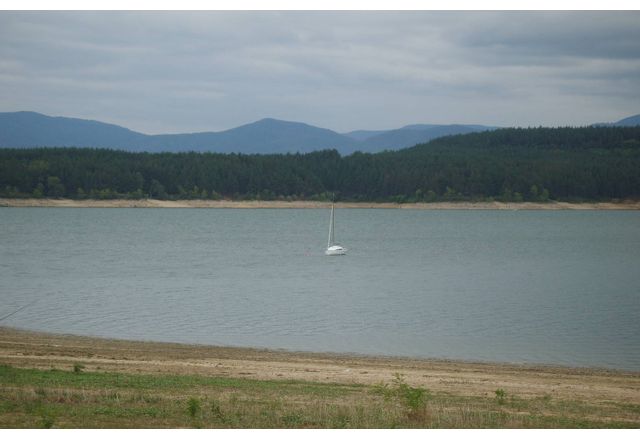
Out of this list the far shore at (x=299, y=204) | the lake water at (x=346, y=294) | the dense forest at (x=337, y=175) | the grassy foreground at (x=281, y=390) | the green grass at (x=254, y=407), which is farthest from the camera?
the far shore at (x=299, y=204)

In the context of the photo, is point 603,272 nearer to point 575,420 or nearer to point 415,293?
point 415,293

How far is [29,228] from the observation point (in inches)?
3634

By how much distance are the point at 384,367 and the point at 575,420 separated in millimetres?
7698

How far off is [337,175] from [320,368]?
456ft

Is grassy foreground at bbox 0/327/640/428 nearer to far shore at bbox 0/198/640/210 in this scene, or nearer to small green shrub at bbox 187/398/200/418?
small green shrub at bbox 187/398/200/418

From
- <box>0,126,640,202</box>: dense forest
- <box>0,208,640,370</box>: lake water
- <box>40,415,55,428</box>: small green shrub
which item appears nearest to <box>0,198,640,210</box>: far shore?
<box>0,126,640,202</box>: dense forest

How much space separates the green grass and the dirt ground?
1.46m

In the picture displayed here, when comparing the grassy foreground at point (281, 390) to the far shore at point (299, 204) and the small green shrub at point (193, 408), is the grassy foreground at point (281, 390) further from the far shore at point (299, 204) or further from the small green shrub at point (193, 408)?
the far shore at point (299, 204)

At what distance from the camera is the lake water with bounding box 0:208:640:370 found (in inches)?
1033

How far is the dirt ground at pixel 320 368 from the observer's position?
17344 mm

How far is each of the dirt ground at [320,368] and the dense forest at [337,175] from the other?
11984 centimetres

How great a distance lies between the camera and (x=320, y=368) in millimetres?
19562

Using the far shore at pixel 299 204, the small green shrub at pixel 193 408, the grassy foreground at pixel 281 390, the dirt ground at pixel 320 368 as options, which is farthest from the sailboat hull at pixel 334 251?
the far shore at pixel 299 204

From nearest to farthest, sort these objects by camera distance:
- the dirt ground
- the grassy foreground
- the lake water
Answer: the grassy foreground < the dirt ground < the lake water
